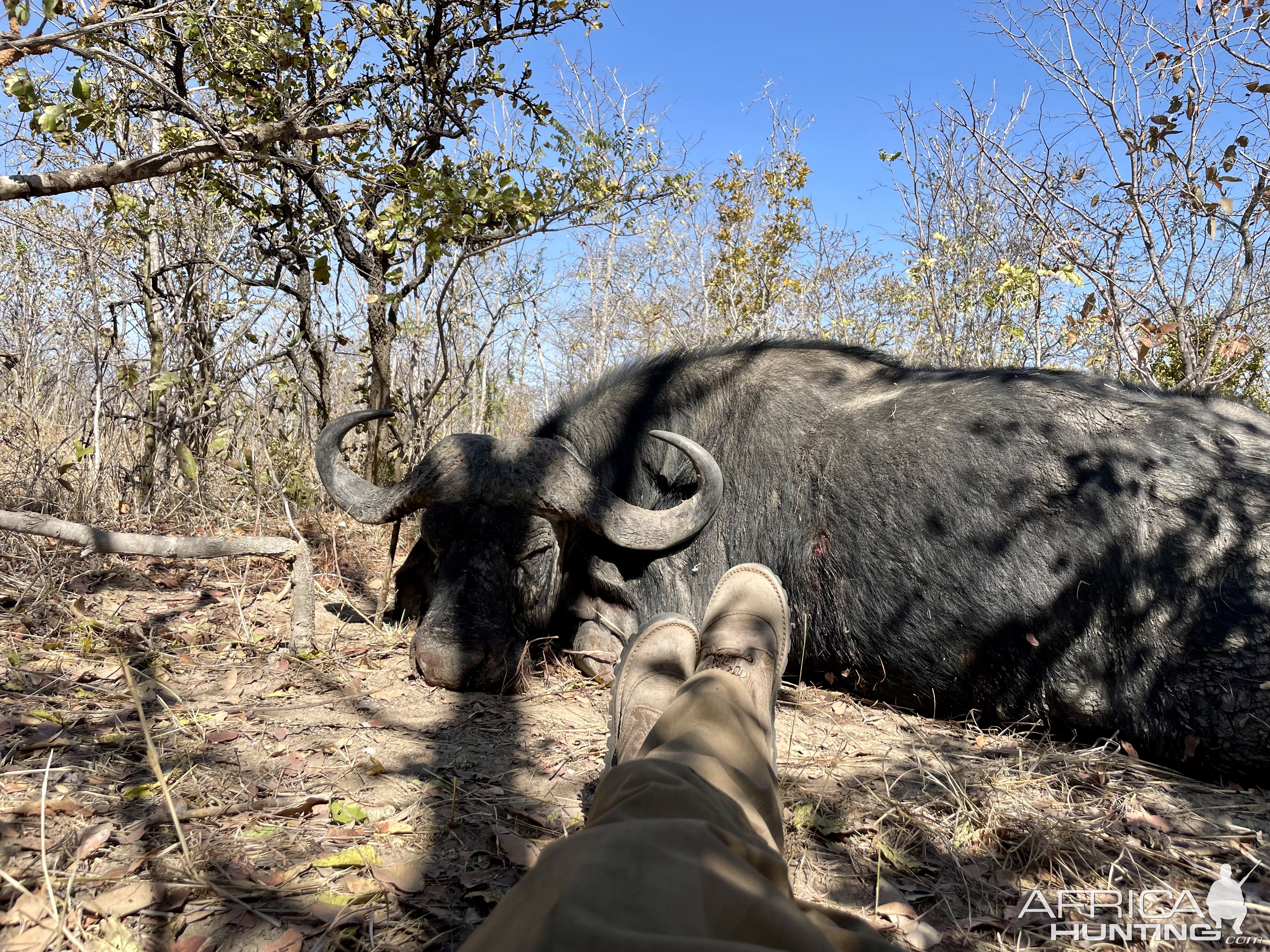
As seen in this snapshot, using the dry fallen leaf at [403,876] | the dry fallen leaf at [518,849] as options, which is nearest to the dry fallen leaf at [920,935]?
the dry fallen leaf at [518,849]

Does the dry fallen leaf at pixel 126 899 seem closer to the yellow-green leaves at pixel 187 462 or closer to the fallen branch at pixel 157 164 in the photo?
the fallen branch at pixel 157 164

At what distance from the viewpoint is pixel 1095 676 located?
302 cm

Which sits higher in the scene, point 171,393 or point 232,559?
point 171,393

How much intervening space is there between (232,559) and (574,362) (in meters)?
12.3

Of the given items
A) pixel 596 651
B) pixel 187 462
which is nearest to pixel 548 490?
pixel 596 651

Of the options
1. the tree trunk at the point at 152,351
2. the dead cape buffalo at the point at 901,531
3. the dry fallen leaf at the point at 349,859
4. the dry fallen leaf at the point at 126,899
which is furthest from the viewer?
the tree trunk at the point at 152,351

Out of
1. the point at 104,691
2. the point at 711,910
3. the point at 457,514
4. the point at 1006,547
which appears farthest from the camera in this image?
the point at 457,514

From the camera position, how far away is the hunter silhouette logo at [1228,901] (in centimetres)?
194

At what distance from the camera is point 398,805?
Answer: 7.57 ft

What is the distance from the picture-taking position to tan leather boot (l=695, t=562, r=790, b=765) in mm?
2574

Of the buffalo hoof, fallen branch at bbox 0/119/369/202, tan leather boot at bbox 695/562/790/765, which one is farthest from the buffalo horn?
fallen branch at bbox 0/119/369/202

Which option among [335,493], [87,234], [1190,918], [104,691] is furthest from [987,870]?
[87,234]

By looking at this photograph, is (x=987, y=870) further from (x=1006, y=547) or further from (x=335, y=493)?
(x=335, y=493)

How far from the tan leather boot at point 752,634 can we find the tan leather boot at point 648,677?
0.22ft
